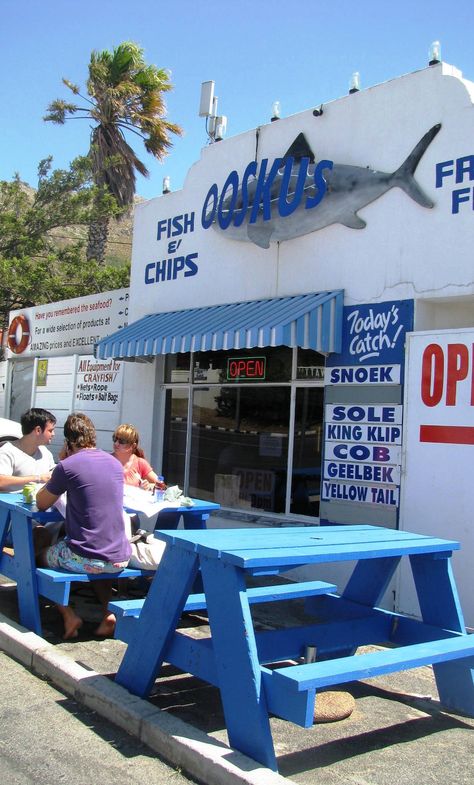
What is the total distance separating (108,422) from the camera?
11453mm

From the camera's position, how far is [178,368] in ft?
33.9

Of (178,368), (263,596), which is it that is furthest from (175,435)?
(263,596)

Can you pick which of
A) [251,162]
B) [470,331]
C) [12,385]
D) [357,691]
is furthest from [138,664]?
[12,385]

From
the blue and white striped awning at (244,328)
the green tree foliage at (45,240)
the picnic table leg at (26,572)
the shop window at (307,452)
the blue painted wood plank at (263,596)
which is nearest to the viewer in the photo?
the blue painted wood plank at (263,596)

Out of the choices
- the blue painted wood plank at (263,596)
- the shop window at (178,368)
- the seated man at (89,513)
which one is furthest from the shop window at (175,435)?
the blue painted wood plank at (263,596)

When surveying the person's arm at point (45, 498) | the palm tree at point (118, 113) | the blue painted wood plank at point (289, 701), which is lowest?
the blue painted wood plank at point (289, 701)

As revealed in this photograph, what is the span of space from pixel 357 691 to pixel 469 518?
2141 millimetres

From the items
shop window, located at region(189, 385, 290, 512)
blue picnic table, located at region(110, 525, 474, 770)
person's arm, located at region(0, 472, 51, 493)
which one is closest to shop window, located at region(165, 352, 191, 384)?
shop window, located at region(189, 385, 290, 512)

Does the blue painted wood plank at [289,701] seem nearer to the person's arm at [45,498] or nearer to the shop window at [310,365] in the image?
the person's arm at [45,498]

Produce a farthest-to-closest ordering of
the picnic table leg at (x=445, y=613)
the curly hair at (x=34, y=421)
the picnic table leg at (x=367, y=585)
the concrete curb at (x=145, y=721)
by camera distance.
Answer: the curly hair at (x=34, y=421), the picnic table leg at (x=367, y=585), the picnic table leg at (x=445, y=613), the concrete curb at (x=145, y=721)

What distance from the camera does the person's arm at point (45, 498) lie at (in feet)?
17.7

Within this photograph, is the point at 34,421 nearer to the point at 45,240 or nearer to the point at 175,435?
the point at 175,435

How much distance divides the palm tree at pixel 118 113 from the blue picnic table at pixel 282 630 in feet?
54.6

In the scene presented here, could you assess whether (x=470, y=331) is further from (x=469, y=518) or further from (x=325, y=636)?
(x=325, y=636)
